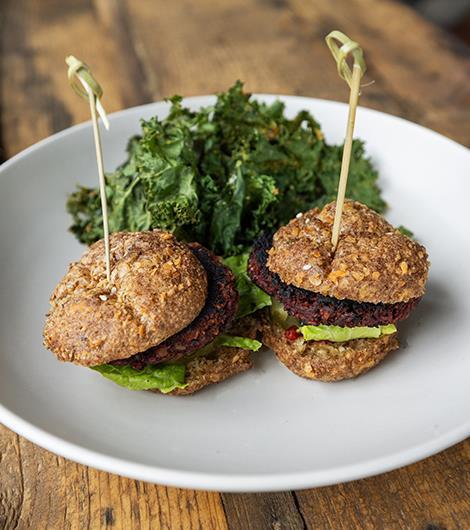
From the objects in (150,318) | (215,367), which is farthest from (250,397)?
(150,318)

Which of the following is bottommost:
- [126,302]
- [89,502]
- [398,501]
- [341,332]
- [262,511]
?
[89,502]

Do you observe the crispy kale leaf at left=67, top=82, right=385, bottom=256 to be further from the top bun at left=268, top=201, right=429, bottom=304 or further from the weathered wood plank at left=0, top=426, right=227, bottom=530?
the weathered wood plank at left=0, top=426, right=227, bottom=530

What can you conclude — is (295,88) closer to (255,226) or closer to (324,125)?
(324,125)

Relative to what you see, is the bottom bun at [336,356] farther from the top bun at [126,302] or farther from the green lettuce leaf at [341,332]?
the top bun at [126,302]

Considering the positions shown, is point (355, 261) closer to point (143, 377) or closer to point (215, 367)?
point (215, 367)

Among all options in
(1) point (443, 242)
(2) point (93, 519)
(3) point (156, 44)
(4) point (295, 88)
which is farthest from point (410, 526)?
(3) point (156, 44)

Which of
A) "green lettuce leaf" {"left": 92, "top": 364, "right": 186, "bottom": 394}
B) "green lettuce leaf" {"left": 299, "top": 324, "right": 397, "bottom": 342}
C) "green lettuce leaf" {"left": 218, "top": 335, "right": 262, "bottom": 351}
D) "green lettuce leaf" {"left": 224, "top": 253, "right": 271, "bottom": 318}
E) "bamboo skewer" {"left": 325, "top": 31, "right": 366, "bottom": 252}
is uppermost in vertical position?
"bamboo skewer" {"left": 325, "top": 31, "right": 366, "bottom": 252}

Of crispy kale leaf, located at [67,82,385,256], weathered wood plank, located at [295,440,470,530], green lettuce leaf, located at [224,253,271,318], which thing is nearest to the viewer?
weathered wood plank, located at [295,440,470,530]

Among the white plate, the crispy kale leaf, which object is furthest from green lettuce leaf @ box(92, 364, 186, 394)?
the crispy kale leaf
